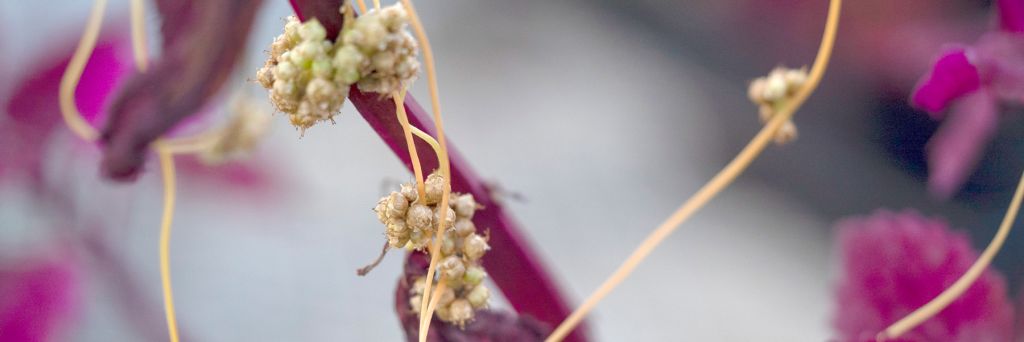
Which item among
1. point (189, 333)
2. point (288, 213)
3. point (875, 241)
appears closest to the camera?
point (875, 241)

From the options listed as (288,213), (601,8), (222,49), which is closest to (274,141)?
(288,213)

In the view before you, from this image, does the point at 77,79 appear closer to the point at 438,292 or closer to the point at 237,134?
the point at 237,134

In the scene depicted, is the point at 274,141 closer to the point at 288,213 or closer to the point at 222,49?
the point at 288,213

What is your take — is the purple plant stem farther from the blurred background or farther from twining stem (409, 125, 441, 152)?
the blurred background

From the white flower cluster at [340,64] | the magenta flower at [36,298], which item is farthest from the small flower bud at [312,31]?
the magenta flower at [36,298]

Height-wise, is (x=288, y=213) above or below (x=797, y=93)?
below
